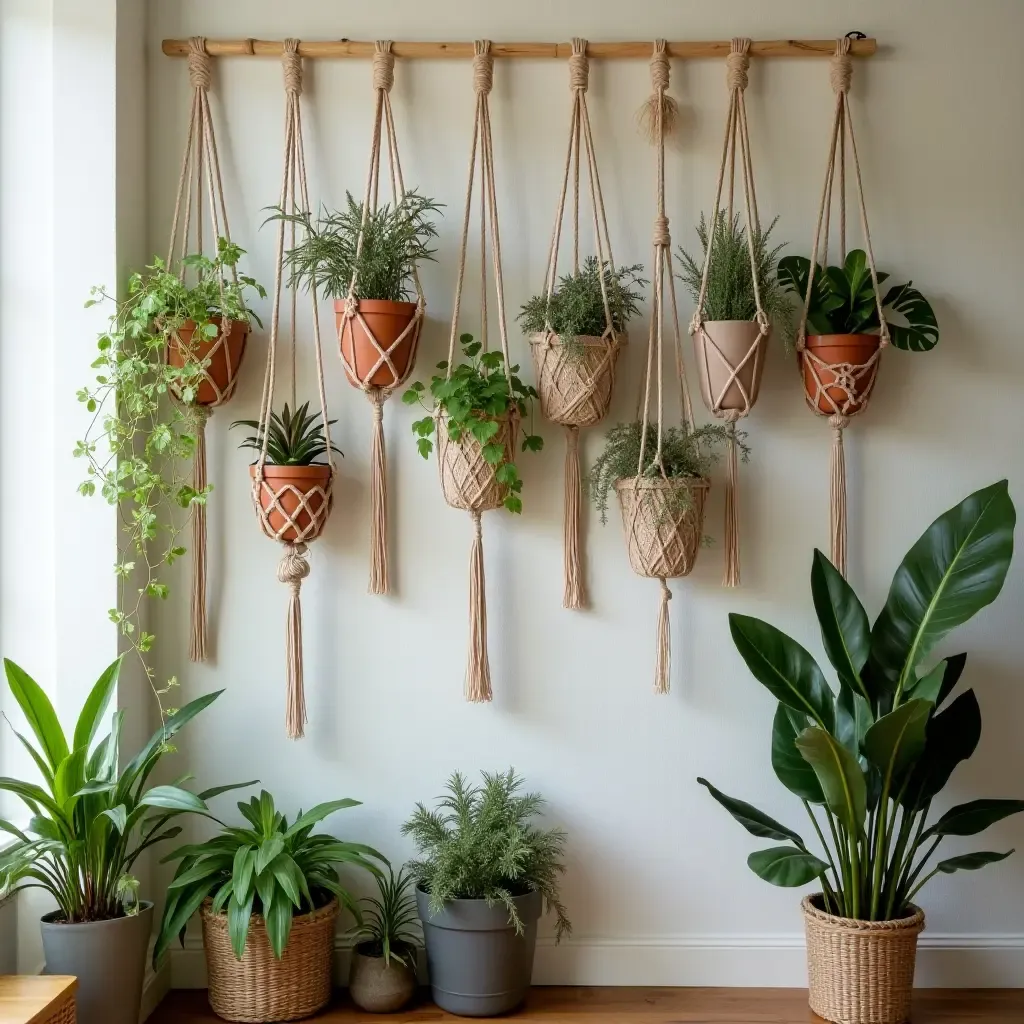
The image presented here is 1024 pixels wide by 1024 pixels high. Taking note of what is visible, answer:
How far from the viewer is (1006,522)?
2578mm

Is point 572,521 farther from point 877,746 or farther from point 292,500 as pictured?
point 877,746

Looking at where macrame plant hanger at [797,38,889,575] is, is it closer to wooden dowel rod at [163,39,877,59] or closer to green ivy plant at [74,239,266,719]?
wooden dowel rod at [163,39,877,59]

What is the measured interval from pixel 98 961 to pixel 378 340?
5.21 ft

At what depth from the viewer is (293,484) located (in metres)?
2.71

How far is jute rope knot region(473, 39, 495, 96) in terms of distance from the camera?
2838mm

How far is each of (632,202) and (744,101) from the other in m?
0.41

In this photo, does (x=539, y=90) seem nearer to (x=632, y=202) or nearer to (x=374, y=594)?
(x=632, y=202)

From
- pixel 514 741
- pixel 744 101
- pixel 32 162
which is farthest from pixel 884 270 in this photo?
pixel 32 162

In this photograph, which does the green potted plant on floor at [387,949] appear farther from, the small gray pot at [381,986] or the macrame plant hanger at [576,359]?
the macrame plant hanger at [576,359]

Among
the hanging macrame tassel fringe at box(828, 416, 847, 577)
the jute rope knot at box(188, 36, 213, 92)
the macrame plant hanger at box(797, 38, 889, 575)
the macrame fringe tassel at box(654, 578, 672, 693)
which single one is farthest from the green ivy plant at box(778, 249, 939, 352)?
the jute rope knot at box(188, 36, 213, 92)

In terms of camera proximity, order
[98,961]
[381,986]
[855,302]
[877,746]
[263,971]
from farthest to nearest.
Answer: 1. [855,302]
2. [381,986]
3. [263,971]
4. [877,746]
5. [98,961]

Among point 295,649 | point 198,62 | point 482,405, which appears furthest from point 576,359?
point 198,62

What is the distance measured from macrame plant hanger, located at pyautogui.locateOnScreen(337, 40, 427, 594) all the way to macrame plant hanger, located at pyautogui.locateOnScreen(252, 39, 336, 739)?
14 cm

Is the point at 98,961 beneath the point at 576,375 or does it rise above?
beneath
